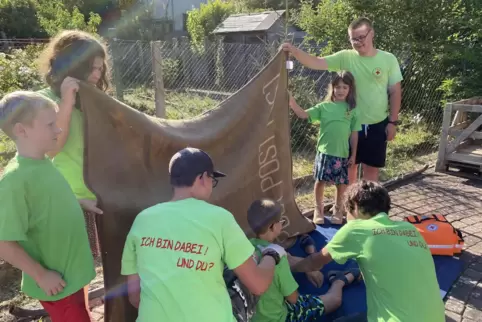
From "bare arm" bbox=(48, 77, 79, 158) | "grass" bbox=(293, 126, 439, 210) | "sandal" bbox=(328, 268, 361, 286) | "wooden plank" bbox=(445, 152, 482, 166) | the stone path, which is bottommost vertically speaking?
"grass" bbox=(293, 126, 439, 210)

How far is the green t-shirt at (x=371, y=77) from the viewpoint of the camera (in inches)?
175

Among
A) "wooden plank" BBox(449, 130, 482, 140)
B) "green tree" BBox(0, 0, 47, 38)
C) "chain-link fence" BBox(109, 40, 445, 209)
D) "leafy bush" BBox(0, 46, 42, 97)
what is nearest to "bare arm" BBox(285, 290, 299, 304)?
"chain-link fence" BBox(109, 40, 445, 209)

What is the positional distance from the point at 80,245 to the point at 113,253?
32 cm

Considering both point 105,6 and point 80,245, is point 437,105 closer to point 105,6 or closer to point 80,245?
point 80,245

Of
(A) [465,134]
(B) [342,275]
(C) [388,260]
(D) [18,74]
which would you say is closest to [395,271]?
(C) [388,260]

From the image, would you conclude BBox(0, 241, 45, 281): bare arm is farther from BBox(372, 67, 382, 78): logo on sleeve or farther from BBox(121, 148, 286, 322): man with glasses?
BBox(372, 67, 382, 78): logo on sleeve

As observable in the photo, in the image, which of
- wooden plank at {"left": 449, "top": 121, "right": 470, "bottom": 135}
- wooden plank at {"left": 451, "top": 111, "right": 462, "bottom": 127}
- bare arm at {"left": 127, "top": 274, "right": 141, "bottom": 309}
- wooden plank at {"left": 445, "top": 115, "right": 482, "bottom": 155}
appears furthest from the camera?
wooden plank at {"left": 451, "top": 111, "right": 462, "bottom": 127}

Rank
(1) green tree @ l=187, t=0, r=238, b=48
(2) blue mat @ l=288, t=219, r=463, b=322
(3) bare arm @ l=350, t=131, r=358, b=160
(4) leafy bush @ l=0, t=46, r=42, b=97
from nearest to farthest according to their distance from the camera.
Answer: (2) blue mat @ l=288, t=219, r=463, b=322 → (3) bare arm @ l=350, t=131, r=358, b=160 → (4) leafy bush @ l=0, t=46, r=42, b=97 → (1) green tree @ l=187, t=0, r=238, b=48

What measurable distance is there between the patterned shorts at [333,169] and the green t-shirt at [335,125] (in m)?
0.06

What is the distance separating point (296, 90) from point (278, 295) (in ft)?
22.9

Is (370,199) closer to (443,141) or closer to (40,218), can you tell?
(40,218)

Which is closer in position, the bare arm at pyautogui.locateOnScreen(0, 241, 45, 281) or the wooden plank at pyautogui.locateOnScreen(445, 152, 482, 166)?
the bare arm at pyautogui.locateOnScreen(0, 241, 45, 281)

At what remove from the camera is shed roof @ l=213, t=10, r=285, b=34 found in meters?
21.6

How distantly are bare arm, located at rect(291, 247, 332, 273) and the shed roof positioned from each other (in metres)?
18.6
